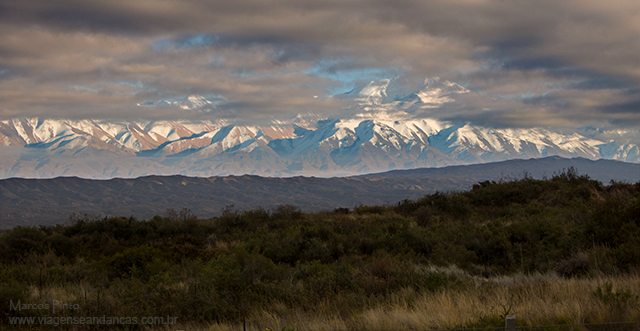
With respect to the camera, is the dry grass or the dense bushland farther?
the dense bushland

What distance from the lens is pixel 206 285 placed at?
9125 mm

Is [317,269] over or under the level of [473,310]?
under

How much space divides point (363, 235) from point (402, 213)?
11009 millimetres

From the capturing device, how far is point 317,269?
10.9 m

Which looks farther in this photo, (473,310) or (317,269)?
(317,269)

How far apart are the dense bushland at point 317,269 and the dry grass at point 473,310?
0.12 ft

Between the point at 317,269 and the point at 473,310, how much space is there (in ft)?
15.4

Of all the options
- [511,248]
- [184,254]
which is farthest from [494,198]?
[184,254]

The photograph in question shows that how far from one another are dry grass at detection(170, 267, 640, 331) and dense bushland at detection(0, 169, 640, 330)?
4 centimetres

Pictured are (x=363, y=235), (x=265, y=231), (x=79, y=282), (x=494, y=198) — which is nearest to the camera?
(x=79, y=282)

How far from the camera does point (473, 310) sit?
702 centimetres

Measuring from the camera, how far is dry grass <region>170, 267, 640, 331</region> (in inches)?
256

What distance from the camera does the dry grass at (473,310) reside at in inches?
256

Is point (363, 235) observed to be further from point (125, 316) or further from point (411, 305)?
point (125, 316)
